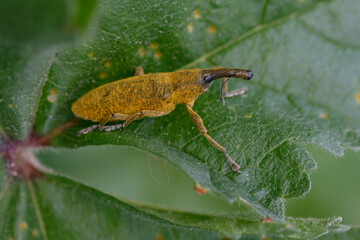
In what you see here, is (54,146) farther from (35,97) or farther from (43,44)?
(43,44)

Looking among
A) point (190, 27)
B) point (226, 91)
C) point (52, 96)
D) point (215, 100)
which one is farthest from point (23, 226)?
point (190, 27)

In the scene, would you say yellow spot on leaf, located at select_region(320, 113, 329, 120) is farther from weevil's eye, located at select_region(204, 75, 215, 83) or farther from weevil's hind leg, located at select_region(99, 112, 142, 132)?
weevil's hind leg, located at select_region(99, 112, 142, 132)

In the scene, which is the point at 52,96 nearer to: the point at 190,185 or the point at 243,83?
the point at 243,83

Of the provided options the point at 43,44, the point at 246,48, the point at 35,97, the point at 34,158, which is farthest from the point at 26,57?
the point at 246,48

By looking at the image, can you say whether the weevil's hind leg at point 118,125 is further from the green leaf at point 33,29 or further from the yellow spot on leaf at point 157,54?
the green leaf at point 33,29

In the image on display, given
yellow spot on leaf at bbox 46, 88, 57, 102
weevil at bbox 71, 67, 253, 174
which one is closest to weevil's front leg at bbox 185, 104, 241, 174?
weevil at bbox 71, 67, 253, 174

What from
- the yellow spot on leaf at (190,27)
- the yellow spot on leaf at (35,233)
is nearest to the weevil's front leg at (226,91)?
the yellow spot on leaf at (190,27)
